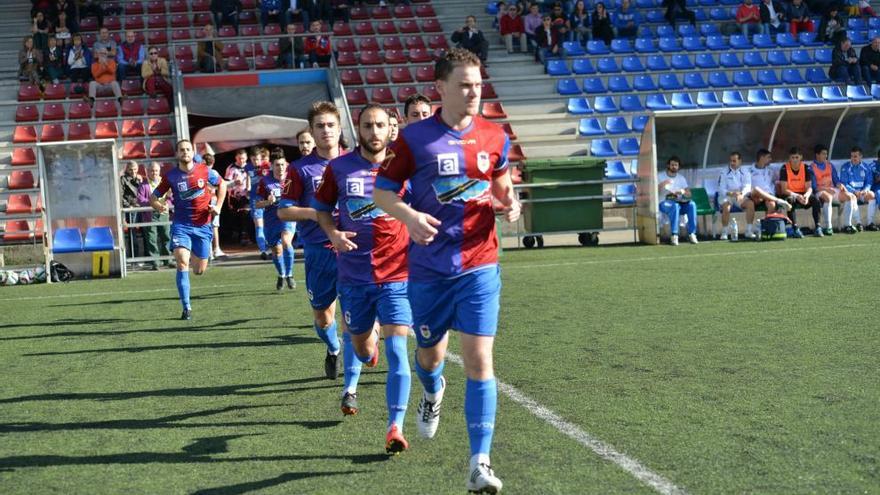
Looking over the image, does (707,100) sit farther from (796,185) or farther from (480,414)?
(480,414)

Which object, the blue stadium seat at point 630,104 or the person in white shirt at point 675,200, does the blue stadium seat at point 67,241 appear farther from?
the blue stadium seat at point 630,104

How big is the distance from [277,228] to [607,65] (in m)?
14.7

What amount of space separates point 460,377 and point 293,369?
146 cm

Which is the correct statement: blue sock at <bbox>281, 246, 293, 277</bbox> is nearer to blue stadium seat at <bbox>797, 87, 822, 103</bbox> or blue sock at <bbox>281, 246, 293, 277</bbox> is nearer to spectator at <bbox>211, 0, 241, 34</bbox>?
spectator at <bbox>211, 0, 241, 34</bbox>

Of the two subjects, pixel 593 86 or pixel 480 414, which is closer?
pixel 480 414

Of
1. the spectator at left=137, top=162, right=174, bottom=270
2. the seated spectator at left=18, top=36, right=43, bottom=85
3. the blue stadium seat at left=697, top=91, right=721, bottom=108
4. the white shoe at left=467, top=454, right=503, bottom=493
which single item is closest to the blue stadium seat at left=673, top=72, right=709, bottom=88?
the blue stadium seat at left=697, top=91, right=721, bottom=108

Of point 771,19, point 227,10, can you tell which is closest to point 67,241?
point 227,10

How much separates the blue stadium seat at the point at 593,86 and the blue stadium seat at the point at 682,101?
5.21 ft

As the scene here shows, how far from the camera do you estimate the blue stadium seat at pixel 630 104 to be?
83.8ft

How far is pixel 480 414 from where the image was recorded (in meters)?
5.05

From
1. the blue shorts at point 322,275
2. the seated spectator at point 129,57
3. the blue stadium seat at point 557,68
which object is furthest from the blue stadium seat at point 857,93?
the blue shorts at point 322,275

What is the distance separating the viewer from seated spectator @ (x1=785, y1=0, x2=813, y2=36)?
1137 inches

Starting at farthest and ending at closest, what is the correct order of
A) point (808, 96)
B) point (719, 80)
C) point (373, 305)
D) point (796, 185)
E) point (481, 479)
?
point (719, 80), point (808, 96), point (796, 185), point (373, 305), point (481, 479)

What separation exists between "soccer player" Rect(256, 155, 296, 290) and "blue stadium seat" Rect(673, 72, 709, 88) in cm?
1463
